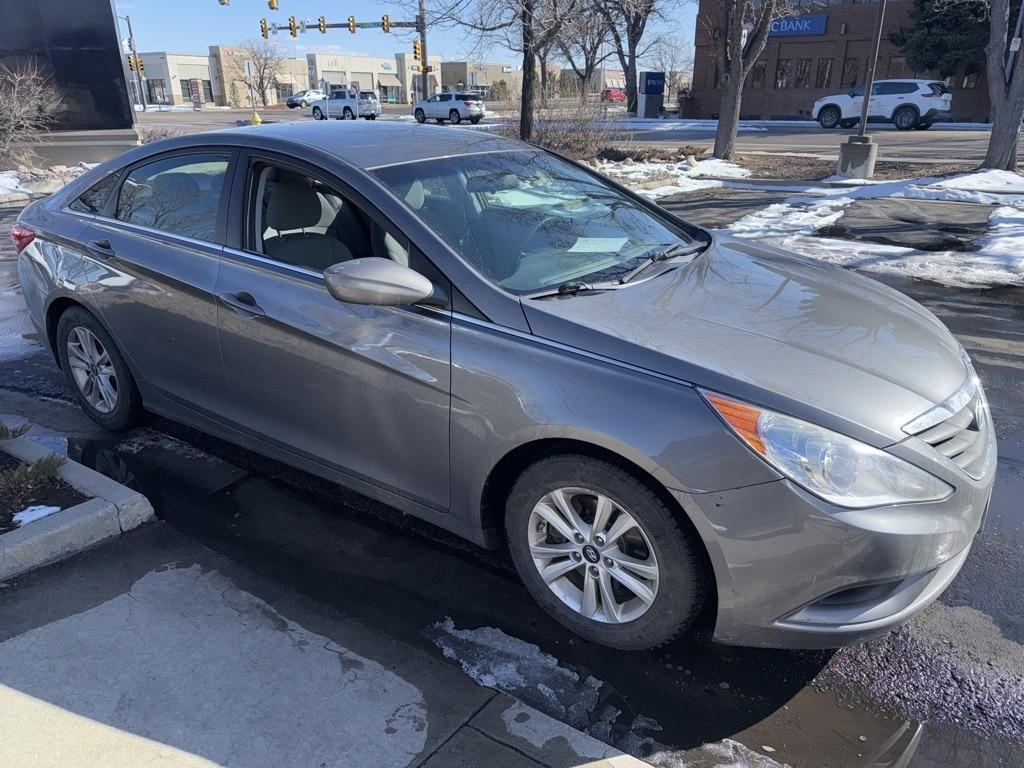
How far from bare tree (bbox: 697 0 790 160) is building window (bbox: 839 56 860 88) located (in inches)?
914

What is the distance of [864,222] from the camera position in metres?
10.8

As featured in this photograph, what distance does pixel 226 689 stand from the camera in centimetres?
251

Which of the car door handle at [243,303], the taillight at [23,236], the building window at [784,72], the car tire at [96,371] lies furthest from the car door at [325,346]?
the building window at [784,72]

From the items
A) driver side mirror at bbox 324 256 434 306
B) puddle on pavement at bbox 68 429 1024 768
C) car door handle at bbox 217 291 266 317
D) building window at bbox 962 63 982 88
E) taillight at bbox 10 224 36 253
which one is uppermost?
building window at bbox 962 63 982 88

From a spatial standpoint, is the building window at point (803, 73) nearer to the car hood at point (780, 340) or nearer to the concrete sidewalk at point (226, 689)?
the car hood at point (780, 340)

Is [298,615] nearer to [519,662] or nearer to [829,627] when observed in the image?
[519,662]

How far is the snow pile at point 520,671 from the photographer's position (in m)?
2.48

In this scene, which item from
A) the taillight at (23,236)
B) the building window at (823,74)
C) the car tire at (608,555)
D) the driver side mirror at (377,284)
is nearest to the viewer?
the car tire at (608,555)

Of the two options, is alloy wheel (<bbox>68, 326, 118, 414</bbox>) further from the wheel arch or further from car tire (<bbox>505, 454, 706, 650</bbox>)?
car tire (<bbox>505, 454, 706, 650</bbox>)

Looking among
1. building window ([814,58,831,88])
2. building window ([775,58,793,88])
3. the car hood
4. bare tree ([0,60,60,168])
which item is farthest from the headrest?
building window ([775,58,793,88])

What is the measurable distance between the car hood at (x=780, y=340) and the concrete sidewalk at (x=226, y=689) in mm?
1177

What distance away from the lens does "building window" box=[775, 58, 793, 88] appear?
41219 millimetres

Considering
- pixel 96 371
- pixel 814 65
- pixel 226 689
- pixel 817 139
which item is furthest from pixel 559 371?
pixel 814 65

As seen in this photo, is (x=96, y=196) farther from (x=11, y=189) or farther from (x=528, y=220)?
(x=11, y=189)
